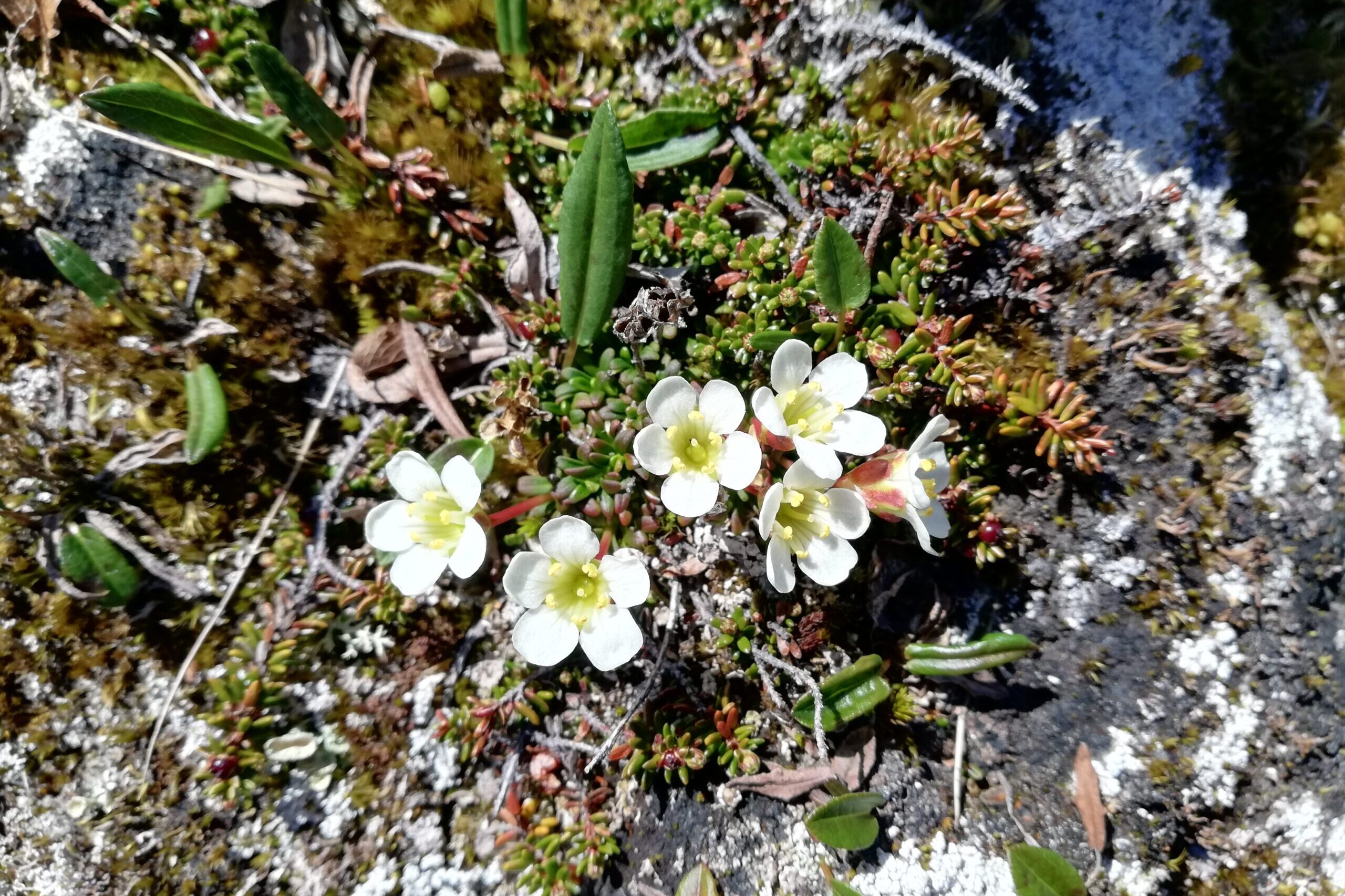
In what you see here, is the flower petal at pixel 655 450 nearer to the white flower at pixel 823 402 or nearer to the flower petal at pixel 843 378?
the white flower at pixel 823 402

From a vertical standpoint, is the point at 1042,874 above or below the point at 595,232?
below

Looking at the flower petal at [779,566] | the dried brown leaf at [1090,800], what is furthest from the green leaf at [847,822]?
the flower petal at [779,566]

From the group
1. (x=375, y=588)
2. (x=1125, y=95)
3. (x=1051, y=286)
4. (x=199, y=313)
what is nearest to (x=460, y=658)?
(x=375, y=588)

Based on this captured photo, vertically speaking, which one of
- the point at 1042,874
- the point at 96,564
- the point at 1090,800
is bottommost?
Answer: the point at 1042,874

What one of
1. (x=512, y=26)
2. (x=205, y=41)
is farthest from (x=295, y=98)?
(x=512, y=26)

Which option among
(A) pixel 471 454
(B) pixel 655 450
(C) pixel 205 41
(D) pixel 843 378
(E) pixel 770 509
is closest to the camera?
(E) pixel 770 509

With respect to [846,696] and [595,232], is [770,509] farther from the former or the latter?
[595,232]
